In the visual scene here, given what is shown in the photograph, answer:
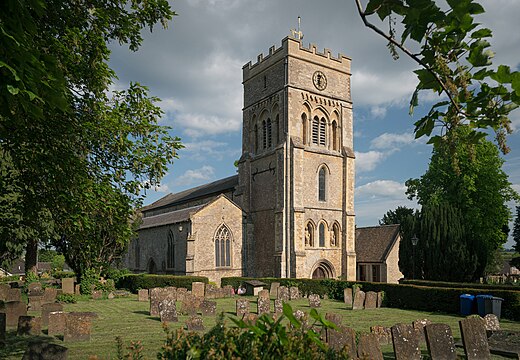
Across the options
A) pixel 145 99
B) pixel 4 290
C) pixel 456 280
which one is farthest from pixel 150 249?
pixel 145 99

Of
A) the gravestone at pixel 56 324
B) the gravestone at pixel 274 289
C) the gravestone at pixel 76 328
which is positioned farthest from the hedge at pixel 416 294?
the gravestone at pixel 56 324

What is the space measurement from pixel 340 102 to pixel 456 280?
15097 mm

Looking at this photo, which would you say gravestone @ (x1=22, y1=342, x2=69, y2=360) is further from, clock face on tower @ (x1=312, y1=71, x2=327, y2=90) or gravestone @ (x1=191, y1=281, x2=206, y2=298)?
clock face on tower @ (x1=312, y1=71, x2=327, y2=90)

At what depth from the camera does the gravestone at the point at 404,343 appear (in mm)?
9164

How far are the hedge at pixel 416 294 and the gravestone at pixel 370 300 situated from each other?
1676mm

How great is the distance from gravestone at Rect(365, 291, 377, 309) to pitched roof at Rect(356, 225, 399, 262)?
13.6 meters

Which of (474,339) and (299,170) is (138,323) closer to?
(474,339)

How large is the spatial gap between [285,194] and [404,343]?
20.3 metres

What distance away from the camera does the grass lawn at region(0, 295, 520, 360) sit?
415 inches

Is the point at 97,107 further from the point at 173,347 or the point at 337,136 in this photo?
the point at 337,136

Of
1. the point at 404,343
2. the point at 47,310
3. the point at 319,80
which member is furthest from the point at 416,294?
the point at 319,80

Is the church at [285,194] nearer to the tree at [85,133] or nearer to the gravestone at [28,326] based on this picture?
the gravestone at [28,326]

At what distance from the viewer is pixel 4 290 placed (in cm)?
1961

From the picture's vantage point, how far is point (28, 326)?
12391mm
